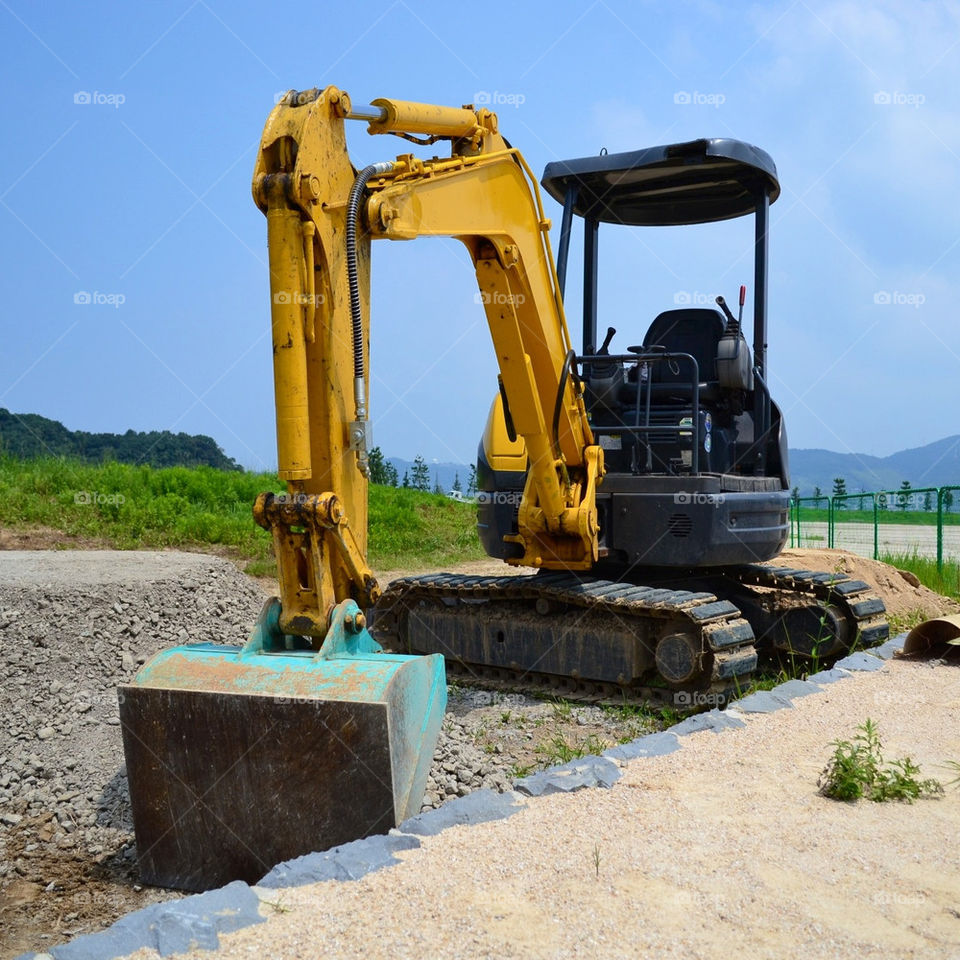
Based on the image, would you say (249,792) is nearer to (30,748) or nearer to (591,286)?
(30,748)

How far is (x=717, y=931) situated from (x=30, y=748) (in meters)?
4.46

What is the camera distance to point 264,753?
4.07 metres

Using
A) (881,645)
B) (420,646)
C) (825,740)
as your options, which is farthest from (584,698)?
(881,645)

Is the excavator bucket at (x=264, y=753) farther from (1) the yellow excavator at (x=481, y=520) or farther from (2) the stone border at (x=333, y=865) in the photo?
(2) the stone border at (x=333, y=865)

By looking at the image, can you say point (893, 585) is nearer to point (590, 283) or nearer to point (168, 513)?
point (590, 283)

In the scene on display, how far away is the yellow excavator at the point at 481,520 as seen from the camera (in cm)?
411

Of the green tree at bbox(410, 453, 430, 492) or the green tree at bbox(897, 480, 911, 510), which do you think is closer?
the green tree at bbox(897, 480, 911, 510)

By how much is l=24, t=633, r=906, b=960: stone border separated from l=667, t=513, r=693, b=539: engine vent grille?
Answer: 151cm

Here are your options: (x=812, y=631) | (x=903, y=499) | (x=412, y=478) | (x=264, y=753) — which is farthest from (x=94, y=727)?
(x=412, y=478)

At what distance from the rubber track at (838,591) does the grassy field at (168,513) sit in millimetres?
7064

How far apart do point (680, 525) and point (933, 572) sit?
7999 mm

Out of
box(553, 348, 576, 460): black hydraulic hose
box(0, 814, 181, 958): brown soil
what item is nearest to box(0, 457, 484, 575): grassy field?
box(553, 348, 576, 460): black hydraulic hose

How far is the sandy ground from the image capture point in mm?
2857

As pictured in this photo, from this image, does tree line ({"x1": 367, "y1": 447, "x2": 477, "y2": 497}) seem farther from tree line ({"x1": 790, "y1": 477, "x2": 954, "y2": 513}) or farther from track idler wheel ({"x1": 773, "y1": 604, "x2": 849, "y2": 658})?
track idler wheel ({"x1": 773, "y1": 604, "x2": 849, "y2": 658})
